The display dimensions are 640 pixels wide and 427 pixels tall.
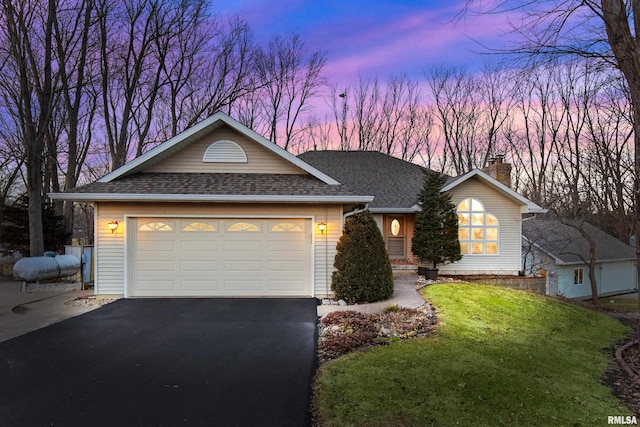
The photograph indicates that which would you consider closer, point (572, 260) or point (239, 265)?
point (239, 265)

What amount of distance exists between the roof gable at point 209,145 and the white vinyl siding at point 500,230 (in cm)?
635

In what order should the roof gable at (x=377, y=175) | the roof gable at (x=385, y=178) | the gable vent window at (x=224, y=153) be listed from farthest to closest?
the roof gable at (x=377, y=175), the roof gable at (x=385, y=178), the gable vent window at (x=224, y=153)

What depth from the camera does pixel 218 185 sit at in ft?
30.2

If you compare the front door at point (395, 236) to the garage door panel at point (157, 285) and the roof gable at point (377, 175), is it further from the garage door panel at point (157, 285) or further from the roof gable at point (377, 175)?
the garage door panel at point (157, 285)

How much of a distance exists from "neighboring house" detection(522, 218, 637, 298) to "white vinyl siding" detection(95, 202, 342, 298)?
1388 cm

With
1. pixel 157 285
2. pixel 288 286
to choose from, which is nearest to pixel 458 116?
pixel 288 286

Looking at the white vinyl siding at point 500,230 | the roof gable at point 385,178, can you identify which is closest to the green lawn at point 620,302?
the white vinyl siding at point 500,230

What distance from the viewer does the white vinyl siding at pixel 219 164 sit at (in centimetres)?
1001

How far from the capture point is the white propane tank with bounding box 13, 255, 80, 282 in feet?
36.0

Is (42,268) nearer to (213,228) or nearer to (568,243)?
(213,228)

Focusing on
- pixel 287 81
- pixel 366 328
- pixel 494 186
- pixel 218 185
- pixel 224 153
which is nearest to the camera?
pixel 366 328

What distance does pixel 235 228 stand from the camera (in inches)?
362

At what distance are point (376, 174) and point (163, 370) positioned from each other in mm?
13586

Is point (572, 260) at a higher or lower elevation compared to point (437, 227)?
lower
